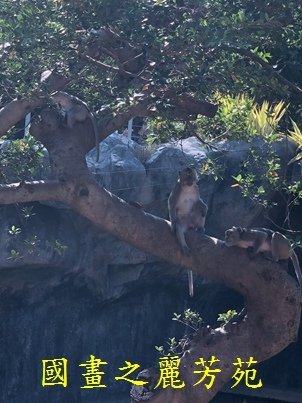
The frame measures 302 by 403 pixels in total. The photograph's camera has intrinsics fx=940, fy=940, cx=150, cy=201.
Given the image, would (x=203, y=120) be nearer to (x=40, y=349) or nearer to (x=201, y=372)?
(x=201, y=372)

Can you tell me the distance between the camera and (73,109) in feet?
23.9

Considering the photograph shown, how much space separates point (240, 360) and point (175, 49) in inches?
92.8

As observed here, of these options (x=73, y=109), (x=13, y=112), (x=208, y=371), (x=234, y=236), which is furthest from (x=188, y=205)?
(x=13, y=112)

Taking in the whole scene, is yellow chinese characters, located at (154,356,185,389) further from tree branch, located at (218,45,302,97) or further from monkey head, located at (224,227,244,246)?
tree branch, located at (218,45,302,97)

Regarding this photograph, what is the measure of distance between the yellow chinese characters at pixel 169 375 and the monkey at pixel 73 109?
176 centimetres

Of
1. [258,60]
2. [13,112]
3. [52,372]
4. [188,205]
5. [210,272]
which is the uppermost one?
[258,60]

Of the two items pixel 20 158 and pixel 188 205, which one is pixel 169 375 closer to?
pixel 20 158

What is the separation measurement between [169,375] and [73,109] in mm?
2159

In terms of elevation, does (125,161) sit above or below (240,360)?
above

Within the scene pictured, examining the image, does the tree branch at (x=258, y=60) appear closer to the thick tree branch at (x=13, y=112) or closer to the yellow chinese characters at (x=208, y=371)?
the thick tree branch at (x=13, y=112)

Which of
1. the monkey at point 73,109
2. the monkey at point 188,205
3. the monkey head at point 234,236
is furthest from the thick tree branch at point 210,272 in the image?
the monkey at point 188,205

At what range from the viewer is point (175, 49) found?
6.82m

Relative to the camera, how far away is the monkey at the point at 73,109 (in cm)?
723

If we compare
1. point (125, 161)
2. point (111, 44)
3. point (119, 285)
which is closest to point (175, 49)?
point (111, 44)
